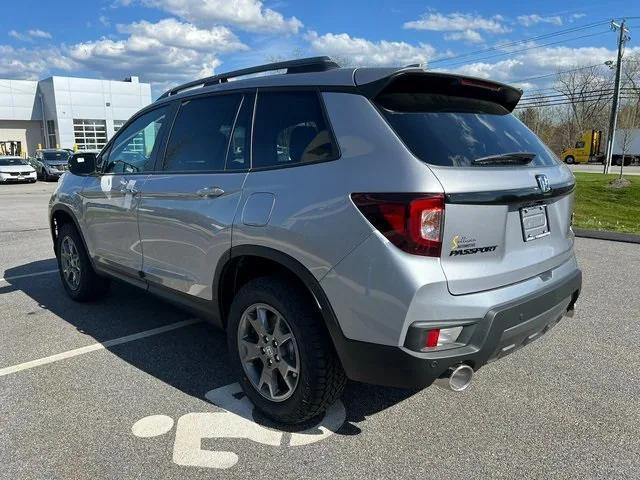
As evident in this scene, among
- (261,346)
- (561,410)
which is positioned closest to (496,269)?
(561,410)

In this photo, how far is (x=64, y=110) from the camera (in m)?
48.2

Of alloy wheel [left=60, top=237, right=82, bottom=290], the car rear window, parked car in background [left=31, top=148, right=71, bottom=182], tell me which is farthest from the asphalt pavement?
alloy wheel [left=60, top=237, right=82, bottom=290]

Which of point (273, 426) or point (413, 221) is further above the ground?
point (413, 221)

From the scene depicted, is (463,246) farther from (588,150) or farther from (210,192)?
(588,150)

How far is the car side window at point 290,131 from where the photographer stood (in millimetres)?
2699

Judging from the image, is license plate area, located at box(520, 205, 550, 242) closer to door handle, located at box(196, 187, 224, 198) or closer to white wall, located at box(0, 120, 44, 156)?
door handle, located at box(196, 187, 224, 198)

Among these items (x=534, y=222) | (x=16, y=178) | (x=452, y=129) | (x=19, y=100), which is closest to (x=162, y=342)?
(x=452, y=129)

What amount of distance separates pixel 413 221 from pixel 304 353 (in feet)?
2.99

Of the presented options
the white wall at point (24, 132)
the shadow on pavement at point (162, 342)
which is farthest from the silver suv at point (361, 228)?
the white wall at point (24, 132)

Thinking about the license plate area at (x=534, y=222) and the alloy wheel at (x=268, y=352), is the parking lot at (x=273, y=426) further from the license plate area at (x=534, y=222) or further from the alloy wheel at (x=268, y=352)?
the license plate area at (x=534, y=222)

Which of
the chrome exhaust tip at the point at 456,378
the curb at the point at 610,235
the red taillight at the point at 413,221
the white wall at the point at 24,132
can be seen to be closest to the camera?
the red taillight at the point at 413,221

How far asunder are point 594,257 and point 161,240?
576 centimetres

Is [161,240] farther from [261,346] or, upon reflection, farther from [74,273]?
[74,273]

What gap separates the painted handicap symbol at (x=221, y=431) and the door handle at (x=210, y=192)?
1277 mm
